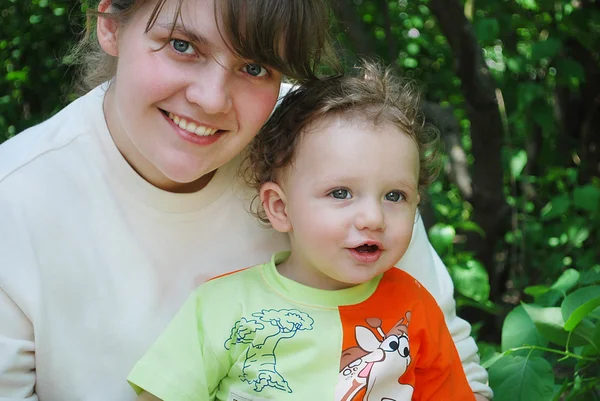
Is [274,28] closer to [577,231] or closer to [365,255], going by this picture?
[365,255]

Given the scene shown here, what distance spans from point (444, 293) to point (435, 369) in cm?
31

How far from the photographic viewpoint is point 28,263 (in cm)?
180

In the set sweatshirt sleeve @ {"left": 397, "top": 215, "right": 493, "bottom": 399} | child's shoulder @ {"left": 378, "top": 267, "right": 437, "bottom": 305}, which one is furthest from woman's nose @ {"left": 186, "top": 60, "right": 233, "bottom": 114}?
sweatshirt sleeve @ {"left": 397, "top": 215, "right": 493, "bottom": 399}

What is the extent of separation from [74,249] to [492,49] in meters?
3.30

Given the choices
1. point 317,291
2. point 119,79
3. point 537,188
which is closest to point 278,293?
point 317,291

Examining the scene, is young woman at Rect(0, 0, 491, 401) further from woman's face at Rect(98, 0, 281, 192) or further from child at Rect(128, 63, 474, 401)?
child at Rect(128, 63, 474, 401)

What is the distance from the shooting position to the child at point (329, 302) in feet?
5.62

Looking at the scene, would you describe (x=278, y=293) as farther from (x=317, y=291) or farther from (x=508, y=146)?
(x=508, y=146)

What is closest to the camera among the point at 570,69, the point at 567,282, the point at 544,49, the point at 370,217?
the point at 370,217

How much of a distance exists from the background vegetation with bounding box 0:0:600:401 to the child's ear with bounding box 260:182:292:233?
1.24 meters

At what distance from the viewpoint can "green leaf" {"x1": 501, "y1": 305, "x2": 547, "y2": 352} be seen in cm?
207

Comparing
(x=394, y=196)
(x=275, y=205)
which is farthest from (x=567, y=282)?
(x=275, y=205)

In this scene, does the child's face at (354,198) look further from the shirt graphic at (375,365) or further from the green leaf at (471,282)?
the green leaf at (471,282)

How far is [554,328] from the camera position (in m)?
1.97
